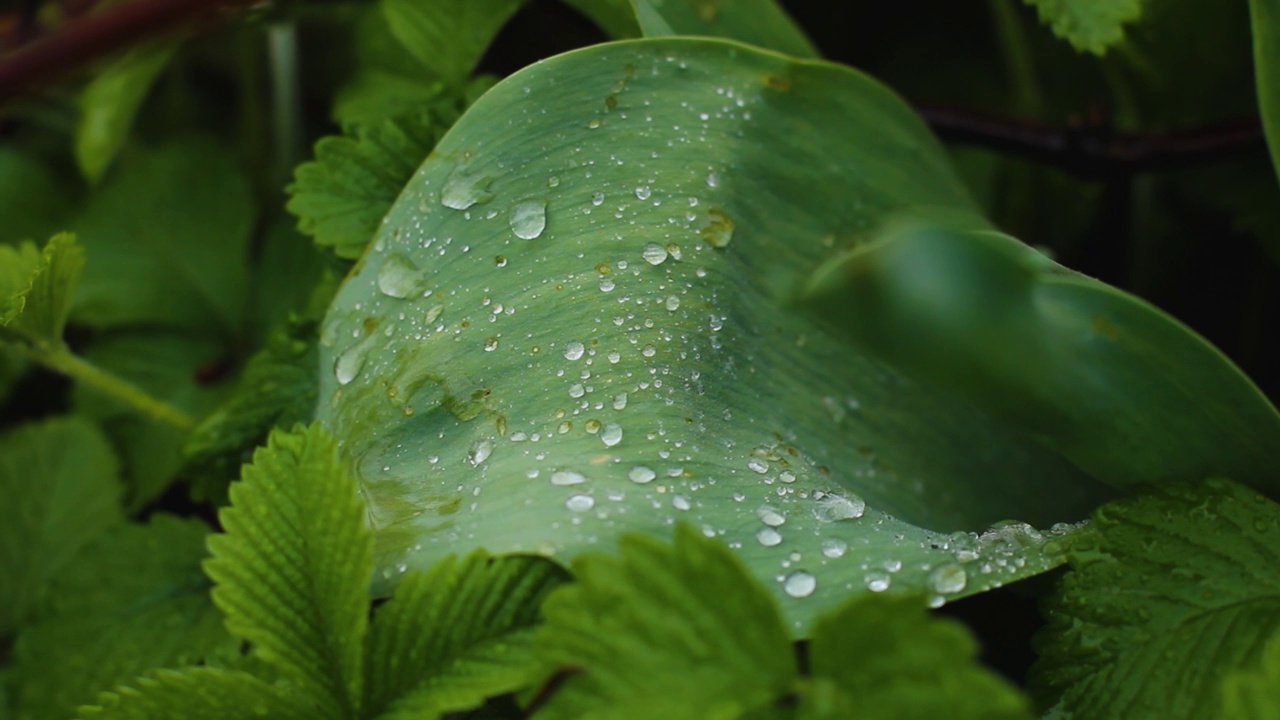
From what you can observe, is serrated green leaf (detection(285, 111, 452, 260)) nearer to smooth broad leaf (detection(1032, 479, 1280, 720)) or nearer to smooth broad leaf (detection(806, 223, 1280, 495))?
smooth broad leaf (detection(806, 223, 1280, 495))

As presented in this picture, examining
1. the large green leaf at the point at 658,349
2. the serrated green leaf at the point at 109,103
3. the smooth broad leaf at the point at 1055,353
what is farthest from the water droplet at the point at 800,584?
the serrated green leaf at the point at 109,103

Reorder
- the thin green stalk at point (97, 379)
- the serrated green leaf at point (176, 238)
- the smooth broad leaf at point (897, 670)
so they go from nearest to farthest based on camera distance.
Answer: the smooth broad leaf at point (897, 670) < the thin green stalk at point (97, 379) < the serrated green leaf at point (176, 238)

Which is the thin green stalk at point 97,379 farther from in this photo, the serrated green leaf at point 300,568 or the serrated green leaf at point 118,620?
the serrated green leaf at point 300,568

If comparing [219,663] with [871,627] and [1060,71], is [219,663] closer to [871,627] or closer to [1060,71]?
[871,627]

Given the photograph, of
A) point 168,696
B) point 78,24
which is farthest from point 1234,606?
point 78,24

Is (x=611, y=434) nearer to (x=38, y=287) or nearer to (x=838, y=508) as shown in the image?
(x=838, y=508)

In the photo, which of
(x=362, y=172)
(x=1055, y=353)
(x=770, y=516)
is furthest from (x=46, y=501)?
(x=1055, y=353)
